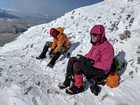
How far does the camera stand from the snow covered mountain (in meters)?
8.18

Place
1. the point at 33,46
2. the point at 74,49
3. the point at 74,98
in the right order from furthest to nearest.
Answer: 1. the point at 33,46
2. the point at 74,49
3. the point at 74,98

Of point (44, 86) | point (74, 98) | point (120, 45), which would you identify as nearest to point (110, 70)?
point (74, 98)

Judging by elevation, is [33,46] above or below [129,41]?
below

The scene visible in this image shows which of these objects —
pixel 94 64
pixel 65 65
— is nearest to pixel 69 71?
pixel 94 64

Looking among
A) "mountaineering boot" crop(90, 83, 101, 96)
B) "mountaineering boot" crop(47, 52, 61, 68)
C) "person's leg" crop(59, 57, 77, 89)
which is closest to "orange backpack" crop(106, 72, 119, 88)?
"mountaineering boot" crop(90, 83, 101, 96)

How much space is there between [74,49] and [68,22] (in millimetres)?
6155

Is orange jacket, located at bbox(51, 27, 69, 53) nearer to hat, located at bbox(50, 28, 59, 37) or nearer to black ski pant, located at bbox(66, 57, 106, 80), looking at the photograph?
hat, located at bbox(50, 28, 59, 37)

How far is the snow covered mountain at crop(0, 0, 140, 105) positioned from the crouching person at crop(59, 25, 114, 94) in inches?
15.9

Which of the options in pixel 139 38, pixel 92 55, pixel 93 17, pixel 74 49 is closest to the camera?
pixel 92 55

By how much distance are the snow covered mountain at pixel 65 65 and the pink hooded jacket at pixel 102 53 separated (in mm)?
948

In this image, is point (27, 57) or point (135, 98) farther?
point (27, 57)

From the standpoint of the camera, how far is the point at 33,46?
15609 millimetres

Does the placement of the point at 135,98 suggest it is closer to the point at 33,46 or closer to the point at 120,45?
the point at 120,45

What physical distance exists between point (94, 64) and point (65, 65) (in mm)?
3351
